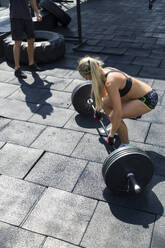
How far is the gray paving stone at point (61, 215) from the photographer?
286 cm

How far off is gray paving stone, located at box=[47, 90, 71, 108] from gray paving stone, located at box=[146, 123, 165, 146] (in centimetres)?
163

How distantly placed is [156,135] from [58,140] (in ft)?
4.95

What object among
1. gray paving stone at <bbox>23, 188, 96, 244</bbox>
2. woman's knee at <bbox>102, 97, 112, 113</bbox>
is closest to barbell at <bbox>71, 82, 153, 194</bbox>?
gray paving stone at <bbox>23, 188, 96, 244</bbox>

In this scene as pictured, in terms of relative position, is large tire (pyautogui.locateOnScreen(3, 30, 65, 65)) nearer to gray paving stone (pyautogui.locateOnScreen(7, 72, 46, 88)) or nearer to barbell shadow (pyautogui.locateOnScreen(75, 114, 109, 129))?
gray paving stone (pyautogui.locateOnScreen(7, 72, 46, 88))

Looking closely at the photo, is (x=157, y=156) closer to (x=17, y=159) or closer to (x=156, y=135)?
(x=156, y=135)

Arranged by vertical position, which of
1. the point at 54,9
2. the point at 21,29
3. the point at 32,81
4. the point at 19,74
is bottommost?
the point at 32,81

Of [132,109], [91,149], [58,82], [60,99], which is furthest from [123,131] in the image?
[58,82]

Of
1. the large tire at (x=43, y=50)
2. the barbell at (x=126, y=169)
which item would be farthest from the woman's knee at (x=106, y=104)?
the large tire at (x=43, y=50)

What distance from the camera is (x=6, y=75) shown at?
6.33m

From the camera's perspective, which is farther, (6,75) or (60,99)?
(6,75)

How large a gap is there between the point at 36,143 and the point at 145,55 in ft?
14.1

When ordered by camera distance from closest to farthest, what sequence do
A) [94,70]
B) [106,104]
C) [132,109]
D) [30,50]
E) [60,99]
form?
[94,70], [132,109], [106,104], [60,99], [30,50]

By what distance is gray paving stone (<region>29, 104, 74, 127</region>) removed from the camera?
4668 mm

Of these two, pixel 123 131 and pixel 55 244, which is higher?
pixel 123 131
